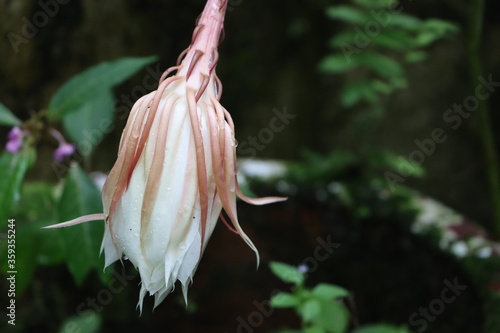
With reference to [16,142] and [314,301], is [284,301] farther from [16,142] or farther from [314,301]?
[16,142]

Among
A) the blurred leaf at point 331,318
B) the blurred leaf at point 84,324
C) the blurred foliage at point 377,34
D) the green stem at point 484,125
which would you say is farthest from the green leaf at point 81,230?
the green stem at point 484,125

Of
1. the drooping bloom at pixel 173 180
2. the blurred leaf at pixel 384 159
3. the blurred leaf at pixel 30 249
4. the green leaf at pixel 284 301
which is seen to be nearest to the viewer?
the drooping bloom at pixel 173 180

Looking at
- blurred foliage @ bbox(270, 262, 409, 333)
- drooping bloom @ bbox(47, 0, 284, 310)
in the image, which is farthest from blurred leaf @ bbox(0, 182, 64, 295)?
drooping bloom @ bbox(47, 0, 284, 310)

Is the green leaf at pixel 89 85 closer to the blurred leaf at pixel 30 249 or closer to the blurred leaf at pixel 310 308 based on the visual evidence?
the blurred leaf at pixel 30 249

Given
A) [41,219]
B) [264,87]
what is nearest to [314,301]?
[41,219]

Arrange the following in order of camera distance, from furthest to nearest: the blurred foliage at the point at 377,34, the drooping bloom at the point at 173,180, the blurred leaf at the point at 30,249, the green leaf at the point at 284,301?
the blurred foliage at the point at 377,34 < the blurred leaf at the point at 30,249 < the green leaf at the point at 284,301 < the drooping bloom at the point at 173,180

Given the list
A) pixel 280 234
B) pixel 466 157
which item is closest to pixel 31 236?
pixel 280 234

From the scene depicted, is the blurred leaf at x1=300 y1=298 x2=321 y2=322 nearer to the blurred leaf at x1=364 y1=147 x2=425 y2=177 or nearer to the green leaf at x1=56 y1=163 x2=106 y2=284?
the green leaf at x1=56 y1=163 x2=106 y2=284
